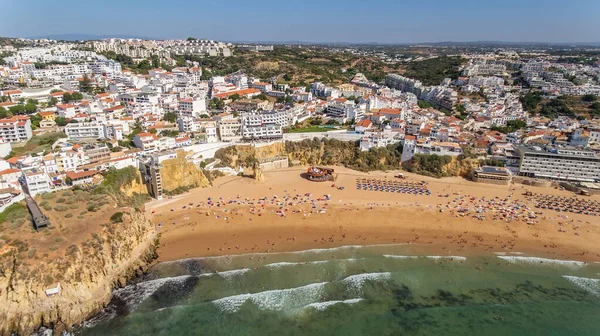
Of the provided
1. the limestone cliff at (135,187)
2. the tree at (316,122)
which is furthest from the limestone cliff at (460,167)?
the limestone cliff at (135,187)

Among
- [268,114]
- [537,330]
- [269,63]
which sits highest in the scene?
[269,63]

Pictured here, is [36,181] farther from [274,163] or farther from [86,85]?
[86,85]

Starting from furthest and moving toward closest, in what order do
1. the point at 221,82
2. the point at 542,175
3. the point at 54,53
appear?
1. the point at 54,53
2. the point at 221,82
3. the point at 542,175

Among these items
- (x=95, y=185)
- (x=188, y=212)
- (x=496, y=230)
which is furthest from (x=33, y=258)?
(x=496, y=230)

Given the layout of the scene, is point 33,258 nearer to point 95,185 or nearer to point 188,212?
point 95,185

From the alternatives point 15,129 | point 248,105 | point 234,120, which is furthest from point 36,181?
point 248,105

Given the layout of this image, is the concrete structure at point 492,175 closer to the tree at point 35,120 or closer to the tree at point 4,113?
the tree at point 35,120

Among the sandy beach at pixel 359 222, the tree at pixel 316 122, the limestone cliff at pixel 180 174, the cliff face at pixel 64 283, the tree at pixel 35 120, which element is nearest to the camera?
the cliff face at pixel 64 283
